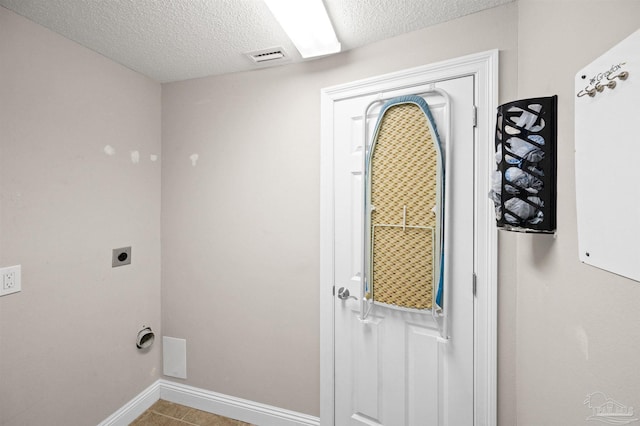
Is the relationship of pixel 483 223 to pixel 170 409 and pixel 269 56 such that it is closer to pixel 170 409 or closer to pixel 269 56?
pixel 269 56

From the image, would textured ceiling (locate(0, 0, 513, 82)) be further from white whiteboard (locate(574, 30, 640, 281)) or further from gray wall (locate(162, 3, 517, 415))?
white whiteboard (locate(574, 30, 640, 281))

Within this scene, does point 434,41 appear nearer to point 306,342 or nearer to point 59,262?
point 306,342

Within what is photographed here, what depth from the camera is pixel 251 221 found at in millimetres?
1832

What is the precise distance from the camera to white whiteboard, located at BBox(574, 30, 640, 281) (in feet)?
1.89

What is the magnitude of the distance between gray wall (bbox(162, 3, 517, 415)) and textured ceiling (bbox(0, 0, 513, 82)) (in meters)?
0.14

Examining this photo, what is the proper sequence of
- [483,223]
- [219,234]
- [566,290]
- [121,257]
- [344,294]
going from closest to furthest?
1. [566,290]
2. [483,223]
3. [344,294]
4. [121,257]
5. [219,234]

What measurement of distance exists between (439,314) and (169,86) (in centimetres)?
238

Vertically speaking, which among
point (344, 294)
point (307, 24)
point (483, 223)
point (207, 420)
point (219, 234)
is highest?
point (307, 24)

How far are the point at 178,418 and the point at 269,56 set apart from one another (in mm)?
2469

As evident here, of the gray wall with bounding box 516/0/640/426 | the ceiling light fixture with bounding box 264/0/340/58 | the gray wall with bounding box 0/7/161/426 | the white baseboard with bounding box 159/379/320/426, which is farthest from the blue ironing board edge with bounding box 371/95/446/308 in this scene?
the gray wall with bounding box 0/7/161/426

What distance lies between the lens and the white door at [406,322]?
4.35 feet

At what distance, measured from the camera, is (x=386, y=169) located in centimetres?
144


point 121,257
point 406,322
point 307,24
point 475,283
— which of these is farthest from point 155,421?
point 307,24

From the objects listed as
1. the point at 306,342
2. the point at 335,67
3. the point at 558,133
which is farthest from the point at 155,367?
the point at 558,133
